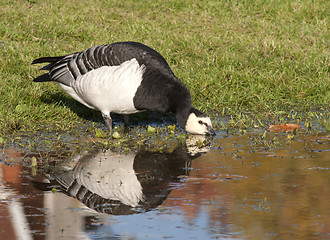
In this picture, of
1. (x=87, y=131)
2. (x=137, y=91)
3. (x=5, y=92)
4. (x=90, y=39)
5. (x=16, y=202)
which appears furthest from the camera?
(x=90, y=39)

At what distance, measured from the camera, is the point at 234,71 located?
34.6 feet

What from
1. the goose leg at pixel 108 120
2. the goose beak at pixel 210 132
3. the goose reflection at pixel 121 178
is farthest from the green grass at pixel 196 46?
the goose reflection at pixel 121 178

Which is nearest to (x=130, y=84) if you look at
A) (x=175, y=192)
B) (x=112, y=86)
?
(x=112, y=86)

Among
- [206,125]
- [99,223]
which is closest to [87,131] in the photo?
[206,125]

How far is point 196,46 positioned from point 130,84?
4031 millimetres

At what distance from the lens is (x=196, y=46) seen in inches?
453

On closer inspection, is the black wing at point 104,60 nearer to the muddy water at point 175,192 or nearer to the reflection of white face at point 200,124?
the reflection of white face at point 200,124

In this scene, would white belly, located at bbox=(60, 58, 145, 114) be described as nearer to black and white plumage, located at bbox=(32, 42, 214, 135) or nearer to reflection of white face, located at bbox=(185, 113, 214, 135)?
black and white plumage, located at bbox=(32, 42, 214, 135)

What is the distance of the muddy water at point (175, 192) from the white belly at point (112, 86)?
2.74 ft

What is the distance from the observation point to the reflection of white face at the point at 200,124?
26.4ft

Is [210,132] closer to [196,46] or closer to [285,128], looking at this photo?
[285,128]

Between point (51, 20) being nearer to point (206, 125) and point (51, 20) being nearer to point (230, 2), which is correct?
point (230, 2)

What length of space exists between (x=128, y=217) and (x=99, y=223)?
0.27 m

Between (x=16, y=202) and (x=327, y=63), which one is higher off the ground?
(x=327, y=63)
